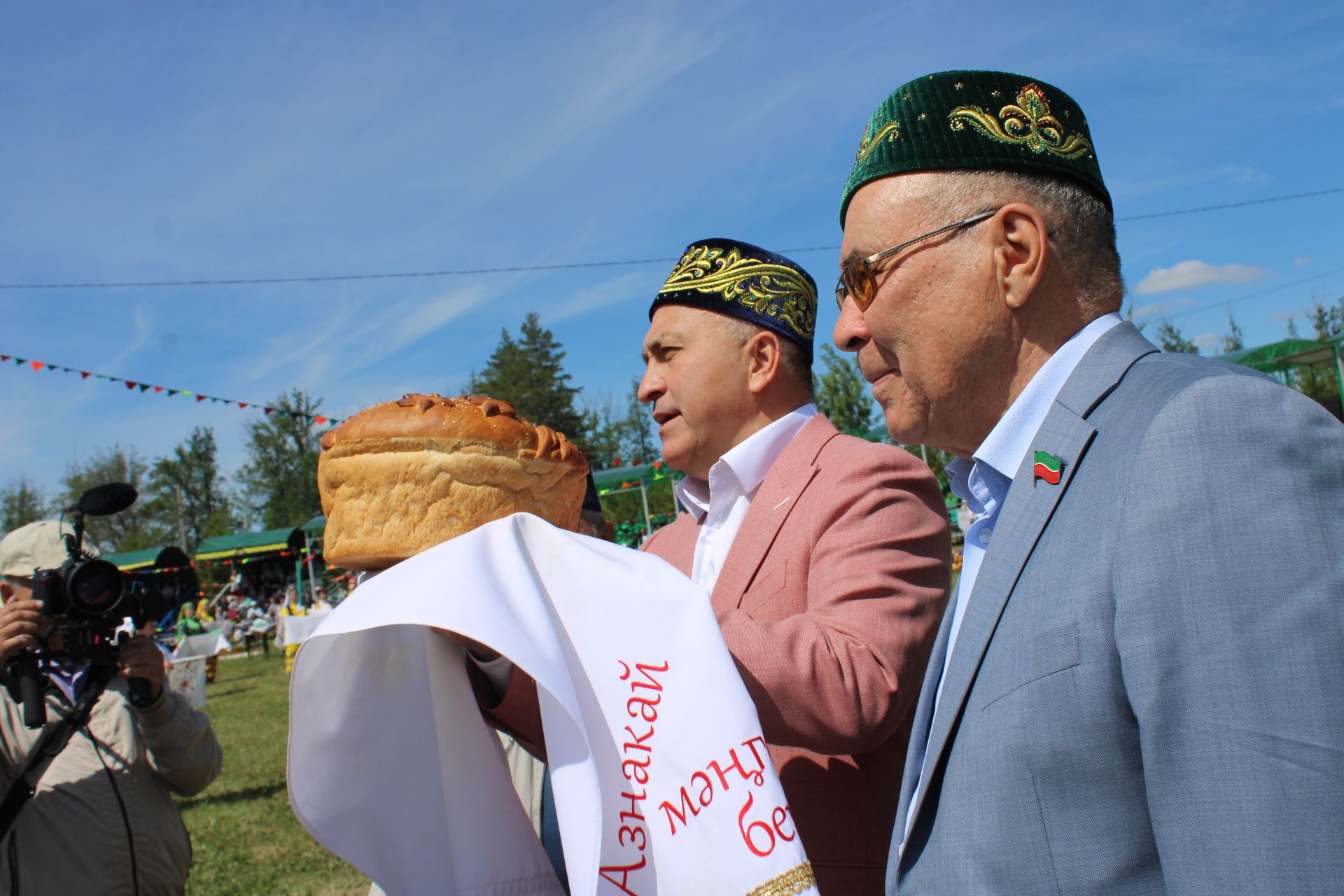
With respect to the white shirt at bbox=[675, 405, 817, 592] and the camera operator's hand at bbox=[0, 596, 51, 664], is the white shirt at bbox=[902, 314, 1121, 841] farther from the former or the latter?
the camera operator's hand at bbox=[0, 596, 51, 664]

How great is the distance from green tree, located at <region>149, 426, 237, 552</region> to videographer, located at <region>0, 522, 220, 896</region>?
65.7m

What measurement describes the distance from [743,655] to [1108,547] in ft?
1.89

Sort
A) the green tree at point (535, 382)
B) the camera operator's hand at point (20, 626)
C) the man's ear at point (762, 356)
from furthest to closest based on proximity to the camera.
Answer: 1. the green tree at point (535, 382)
2. the camera operator's hand at point (20, 626)
3. the man's ear at point (762, 356)

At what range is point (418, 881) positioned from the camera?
1.56 m

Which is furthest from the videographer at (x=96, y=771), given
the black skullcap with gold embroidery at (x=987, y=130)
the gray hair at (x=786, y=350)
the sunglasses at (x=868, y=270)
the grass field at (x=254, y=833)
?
the black skullcap with gold embroidery at (x=987, y=130)

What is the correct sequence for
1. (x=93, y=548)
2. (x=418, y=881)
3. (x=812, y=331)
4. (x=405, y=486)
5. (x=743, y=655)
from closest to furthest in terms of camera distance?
(x=743, y=655) → (x=418, y=881) → (x=405, y=486) → (x=812, y=331) → (x=93, y=548)

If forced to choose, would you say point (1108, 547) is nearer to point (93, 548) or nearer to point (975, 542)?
point (975, 542)

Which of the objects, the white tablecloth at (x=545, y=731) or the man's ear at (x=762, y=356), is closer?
the white tablecloth at (x=545, y=731)

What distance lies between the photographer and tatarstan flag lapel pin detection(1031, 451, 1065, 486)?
1266 mm

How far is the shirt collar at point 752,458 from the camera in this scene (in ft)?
7.88

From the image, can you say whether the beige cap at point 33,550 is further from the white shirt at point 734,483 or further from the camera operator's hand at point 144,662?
the white shirt at point 734,483

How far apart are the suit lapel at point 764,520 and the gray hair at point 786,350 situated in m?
0.42

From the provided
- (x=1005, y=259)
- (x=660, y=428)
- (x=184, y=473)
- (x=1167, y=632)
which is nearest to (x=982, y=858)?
(x=1167, y=632)

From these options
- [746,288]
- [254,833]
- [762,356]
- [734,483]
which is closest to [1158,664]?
[734,483]
